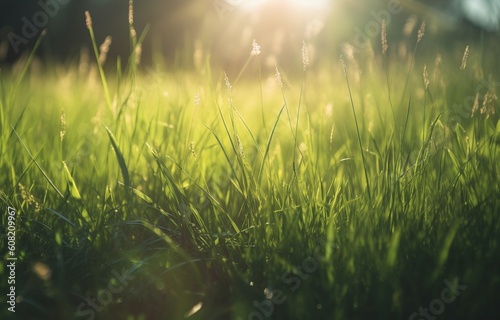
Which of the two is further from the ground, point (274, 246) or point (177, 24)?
point (177, 24)

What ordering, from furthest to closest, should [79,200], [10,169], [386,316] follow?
[10,169]
[79,200]
[386,316]

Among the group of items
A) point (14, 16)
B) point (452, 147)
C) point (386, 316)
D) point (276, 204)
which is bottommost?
point (386, 316)

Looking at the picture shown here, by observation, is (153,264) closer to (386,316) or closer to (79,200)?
(79,200)

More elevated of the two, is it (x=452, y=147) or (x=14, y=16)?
(x=14, y=16)

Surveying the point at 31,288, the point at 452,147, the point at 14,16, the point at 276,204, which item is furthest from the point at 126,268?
the point at 14,16

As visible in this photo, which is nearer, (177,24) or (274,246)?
(274,246)

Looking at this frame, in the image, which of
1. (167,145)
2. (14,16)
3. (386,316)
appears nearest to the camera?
(386,316)

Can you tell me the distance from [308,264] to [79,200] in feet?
2.15

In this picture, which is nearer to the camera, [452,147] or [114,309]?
[114,309]

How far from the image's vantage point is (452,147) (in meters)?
1.65

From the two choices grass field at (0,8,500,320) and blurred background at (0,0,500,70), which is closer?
grass field at (0,8,500,320)

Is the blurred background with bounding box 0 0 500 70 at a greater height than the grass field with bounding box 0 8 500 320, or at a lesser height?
greater

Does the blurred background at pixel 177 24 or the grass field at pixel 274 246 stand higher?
the blurred background at pixel 177 24

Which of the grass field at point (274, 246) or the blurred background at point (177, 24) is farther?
the blurred background at point (177, 24)
